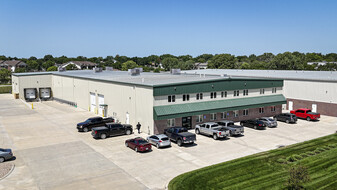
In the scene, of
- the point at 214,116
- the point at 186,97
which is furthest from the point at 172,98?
the point at 214,116

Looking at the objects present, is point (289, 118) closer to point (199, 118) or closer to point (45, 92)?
point (199, 118)

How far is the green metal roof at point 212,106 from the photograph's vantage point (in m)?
35.6


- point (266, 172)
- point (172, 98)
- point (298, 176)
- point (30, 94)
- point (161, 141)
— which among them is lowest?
point (266, 172)

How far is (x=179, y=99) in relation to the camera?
37812 mm

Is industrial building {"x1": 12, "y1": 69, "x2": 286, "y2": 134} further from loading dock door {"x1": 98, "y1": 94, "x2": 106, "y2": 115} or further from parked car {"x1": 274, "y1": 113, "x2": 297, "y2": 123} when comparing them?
parked car {"x1": 274, "y1": 113, "x2": 297, "y2": 123}

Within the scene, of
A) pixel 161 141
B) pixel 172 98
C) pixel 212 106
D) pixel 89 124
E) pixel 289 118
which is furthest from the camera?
pixel 289 118

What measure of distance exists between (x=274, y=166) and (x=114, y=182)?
43.1 feet

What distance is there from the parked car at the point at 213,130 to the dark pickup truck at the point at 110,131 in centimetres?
852

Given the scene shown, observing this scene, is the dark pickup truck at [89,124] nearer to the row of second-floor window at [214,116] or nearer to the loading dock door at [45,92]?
the row of second-floor window at [214,116]

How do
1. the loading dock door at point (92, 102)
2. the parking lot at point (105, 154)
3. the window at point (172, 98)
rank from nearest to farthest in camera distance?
the parking lot at point (105, 154) < the window at point (172, 98) < the loading dock door at point (92, 102)

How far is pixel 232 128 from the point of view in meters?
34.4

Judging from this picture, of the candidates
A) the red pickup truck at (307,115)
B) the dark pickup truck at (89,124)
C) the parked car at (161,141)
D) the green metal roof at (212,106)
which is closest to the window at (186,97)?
the green metal roof at (212,106)

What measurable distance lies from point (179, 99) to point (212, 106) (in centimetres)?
503

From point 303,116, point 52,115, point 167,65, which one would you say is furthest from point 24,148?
point 167,65
